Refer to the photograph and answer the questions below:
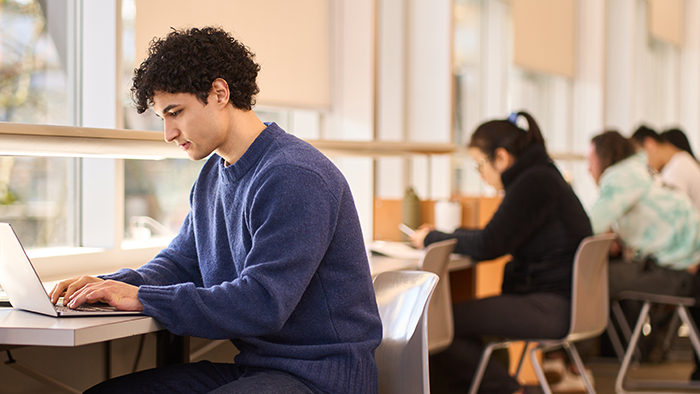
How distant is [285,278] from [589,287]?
1610 millimetres

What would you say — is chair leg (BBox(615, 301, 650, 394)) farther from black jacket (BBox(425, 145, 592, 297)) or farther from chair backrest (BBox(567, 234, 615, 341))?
black jacket (BBox(425, 145, 592, 297))

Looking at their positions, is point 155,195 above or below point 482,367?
above

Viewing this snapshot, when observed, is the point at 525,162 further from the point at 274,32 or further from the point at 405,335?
the point at 405,335

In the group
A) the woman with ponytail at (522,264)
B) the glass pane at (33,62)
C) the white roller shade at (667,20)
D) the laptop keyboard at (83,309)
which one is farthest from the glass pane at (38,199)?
the white roller shade at (667,20)

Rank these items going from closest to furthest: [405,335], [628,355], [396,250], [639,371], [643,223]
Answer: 1. [405,335]
2. [396,250]
3. [628,355]
4. [643,223]
5. [639,371]

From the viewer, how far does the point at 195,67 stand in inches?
53.7

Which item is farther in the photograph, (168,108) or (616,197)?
(616,197)

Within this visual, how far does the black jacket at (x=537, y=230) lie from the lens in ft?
8.27

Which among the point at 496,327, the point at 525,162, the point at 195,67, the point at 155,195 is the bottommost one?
the point at 496,327

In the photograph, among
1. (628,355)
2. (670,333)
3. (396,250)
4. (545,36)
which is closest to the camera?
(396,250)

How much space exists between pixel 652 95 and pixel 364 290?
7.17 metres

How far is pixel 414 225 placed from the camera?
3084 millimetres

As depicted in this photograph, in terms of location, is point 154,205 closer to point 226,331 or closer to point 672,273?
point 226,331

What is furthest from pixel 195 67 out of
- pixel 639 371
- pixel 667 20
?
pixel 667 20
